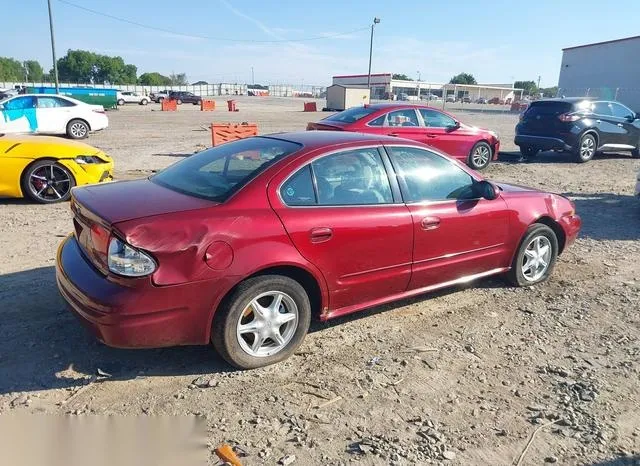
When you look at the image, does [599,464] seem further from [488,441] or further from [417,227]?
[417,227]

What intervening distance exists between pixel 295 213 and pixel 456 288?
2266mm

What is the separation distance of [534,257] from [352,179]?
230cm

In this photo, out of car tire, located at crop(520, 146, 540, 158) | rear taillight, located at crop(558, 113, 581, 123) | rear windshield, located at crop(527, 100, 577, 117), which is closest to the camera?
rear taillight, located at crop(558, 113, 581, 123)

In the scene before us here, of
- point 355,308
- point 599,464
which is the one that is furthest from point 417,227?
point 599,464

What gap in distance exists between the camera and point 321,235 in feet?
11.2

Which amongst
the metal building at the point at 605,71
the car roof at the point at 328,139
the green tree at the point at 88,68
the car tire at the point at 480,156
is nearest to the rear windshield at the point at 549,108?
the car tire at the point at 480,156

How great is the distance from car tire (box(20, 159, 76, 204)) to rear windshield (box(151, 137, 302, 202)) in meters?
4.15

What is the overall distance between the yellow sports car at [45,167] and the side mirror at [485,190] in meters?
5.75

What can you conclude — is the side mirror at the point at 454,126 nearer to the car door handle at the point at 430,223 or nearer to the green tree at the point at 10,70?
the car door handle at the point at 430,223

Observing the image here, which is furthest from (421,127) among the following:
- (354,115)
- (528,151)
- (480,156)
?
(528,151)

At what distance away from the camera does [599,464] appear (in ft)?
8.45

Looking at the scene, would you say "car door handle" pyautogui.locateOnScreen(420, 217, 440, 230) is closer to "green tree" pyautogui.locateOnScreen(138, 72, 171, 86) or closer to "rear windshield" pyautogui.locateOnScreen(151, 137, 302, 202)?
"rear windshield" pyautogui.locateOnScreen(151, 137, 302, 202)

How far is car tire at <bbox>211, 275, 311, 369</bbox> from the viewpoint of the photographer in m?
3.15

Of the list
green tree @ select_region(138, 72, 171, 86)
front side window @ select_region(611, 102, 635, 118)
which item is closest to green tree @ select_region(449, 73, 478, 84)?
green tree @ select_region(138, 72, 171, 86)
